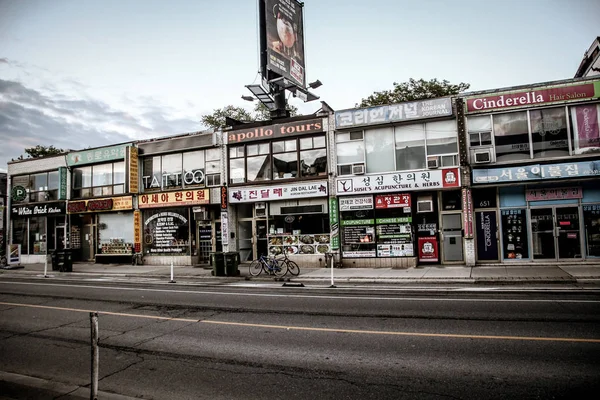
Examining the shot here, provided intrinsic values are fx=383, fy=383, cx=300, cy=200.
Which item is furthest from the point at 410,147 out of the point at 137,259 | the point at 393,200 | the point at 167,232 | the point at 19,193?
the point at 19,193

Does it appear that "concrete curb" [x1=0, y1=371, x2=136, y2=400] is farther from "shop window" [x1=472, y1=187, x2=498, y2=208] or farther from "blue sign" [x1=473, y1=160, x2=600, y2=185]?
"shop window" [x1=472, y1=187, x2=498, y2=208]

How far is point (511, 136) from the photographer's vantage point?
1708 centimetres

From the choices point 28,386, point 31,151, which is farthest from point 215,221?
point 31,151

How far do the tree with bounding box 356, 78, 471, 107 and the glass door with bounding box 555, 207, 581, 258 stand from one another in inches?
746

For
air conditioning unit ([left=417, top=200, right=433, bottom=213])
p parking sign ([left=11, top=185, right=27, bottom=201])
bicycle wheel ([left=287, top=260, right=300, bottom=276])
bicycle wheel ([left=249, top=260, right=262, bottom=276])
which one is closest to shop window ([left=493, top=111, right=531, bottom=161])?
air conditioning unit ([left=417, top=200, right=433, bottom=213])

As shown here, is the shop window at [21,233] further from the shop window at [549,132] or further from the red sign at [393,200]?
the shop window at [549,132]

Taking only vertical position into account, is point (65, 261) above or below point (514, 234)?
below

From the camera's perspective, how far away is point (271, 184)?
21.0 m

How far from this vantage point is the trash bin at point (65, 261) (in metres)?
22.0

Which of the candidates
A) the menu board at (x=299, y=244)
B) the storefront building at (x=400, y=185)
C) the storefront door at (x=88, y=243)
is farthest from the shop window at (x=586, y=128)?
the storefront door at (x=88, y=243)

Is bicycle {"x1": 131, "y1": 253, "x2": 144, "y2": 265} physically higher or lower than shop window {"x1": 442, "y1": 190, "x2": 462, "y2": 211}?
lower

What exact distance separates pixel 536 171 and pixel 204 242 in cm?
1771

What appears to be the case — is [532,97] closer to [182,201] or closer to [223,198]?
[223,198]

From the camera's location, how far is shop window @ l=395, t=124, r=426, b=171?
60.3 ft
